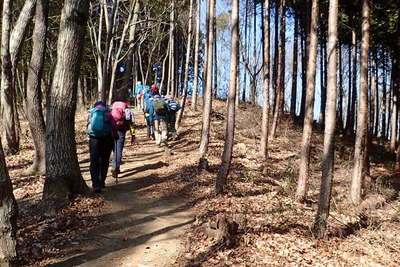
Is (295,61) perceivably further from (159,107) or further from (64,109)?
(64,109)

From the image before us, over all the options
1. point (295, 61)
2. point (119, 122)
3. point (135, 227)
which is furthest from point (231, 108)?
point (295, 61)

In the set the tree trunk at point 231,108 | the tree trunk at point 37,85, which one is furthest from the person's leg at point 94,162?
the tree trunk at point 231,108

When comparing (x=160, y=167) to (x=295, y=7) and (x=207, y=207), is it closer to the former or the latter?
(x=207, y=207)

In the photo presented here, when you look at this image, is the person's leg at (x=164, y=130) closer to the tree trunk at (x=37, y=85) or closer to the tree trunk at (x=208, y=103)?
the tree trunk at (x=208, y=103)

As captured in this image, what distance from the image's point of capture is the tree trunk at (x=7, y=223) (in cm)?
424

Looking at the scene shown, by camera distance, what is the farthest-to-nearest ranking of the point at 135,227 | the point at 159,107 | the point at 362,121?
the point at 159,107 → the point at 362,121 → the point at 135,227

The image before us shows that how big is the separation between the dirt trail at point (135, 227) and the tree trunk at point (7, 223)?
806 millimetres

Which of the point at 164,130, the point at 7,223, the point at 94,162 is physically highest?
the point at 164,130

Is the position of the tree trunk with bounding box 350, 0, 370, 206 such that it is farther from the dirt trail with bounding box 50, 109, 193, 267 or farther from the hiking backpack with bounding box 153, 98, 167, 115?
the hiking backpack with bounding box 153, 98, 167, 115

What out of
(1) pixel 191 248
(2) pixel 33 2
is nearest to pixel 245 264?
(1) pixel 191 248

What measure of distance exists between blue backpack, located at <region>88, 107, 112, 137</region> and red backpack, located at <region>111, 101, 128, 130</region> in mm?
1136

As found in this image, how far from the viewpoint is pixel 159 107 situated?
42.2 feet

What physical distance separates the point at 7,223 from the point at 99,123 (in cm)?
360

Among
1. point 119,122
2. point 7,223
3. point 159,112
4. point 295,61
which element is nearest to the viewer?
point 7,223
